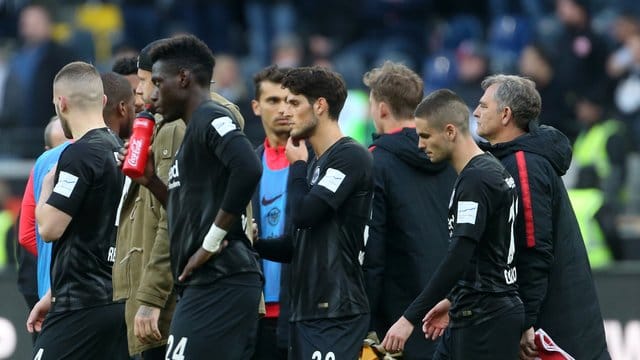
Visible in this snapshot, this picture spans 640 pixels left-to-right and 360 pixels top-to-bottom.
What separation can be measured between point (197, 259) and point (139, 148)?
2.10 ft

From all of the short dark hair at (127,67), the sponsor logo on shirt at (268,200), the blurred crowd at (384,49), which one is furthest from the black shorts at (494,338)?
the blurred crowd at (384,49)

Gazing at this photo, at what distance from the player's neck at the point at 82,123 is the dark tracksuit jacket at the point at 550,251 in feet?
7.18

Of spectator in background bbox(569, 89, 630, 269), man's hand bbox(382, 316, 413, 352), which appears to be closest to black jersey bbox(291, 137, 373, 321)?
man's hand bbox(382, 316, 413, 352)

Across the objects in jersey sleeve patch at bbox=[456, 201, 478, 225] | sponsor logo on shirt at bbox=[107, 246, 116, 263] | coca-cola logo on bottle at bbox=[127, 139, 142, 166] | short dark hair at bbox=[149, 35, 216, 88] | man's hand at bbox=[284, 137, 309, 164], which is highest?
short dark hair at bbox=[149, 35, 216, 88]

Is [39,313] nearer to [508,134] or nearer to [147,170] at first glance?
[147,170]

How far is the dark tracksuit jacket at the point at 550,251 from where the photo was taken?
23.9 feet

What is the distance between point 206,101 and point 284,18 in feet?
44.4

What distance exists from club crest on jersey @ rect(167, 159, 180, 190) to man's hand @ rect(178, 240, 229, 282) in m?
0.38

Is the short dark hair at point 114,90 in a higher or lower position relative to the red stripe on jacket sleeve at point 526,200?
higher

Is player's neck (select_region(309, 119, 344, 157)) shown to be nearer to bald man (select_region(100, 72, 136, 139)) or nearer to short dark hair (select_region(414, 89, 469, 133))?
short dark hair (select_region(414, 89, 469, 133))

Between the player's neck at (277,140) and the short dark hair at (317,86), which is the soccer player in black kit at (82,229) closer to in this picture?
the short dark hair at (317,86)

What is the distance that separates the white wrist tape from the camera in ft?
21.7

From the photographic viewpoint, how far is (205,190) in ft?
22.1

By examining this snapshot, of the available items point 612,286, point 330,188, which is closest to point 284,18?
point 612,286
